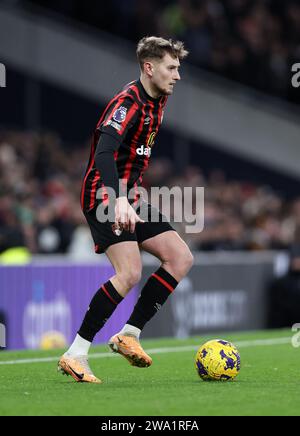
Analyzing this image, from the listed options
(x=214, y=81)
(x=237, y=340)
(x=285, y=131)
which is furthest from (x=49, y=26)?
(x=237, y=340)

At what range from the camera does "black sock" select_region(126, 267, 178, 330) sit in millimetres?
7539

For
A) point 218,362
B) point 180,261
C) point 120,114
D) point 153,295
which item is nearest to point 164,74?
point 120,114

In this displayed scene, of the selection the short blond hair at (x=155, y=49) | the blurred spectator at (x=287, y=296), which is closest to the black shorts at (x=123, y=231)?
the short blond hair at (x=155, y=49)

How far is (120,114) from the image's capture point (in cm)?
720

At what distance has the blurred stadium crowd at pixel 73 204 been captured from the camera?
14047 millimetres

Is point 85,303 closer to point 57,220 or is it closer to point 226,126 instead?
point 57,220

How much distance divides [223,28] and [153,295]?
1341 cm

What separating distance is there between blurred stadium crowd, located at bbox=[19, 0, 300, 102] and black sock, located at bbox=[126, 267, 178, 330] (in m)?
12.1

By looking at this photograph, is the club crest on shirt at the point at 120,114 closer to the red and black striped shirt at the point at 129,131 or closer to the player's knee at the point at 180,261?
the red and black striped shirt at the point at 129,131

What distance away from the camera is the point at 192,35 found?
19625 mm

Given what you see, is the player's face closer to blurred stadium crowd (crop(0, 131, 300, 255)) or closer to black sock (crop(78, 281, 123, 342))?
black sock (crop(78, 281, 123, 342))

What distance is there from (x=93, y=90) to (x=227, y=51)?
2671 mm

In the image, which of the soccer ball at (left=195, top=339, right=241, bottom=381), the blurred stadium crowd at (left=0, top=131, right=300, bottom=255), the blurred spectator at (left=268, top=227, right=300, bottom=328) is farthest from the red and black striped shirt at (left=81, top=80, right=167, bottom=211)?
the blurred spectator at (left=268, top=227, right=300, bottom=328)
